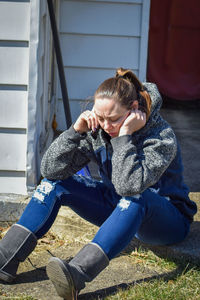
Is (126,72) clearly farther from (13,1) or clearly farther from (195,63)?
(195,63)

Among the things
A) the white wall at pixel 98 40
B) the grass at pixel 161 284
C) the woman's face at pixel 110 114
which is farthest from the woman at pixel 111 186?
the white wall at pixel 98 40

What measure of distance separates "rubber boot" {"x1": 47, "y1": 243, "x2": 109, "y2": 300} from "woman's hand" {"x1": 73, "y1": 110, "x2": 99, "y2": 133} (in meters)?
0.56

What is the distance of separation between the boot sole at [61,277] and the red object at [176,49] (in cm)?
467

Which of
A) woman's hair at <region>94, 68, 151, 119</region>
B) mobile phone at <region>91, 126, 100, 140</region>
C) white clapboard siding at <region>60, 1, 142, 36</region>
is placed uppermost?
white clapboard siding at <region>60, 1, 142, 36</region>

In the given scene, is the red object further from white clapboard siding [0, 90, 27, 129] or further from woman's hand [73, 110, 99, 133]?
woman's hand [73, 110, 99, 133]

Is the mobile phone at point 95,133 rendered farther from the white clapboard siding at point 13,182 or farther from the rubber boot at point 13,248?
the white clapboard siding at point 13,182

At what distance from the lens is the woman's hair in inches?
90.1

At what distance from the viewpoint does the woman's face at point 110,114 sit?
2.29 m

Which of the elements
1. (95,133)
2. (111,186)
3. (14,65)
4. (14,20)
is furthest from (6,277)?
(14,20)

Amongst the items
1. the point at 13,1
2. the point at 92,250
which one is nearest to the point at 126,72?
the point at 92,250

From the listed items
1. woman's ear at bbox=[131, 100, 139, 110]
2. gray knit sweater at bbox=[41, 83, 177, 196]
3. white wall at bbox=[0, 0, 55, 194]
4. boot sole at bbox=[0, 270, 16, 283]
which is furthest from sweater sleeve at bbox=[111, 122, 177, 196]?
white wall at bbox=[0, 0, 55, 194]

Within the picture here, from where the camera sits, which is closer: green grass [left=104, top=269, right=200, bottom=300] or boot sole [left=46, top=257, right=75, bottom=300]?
boot sole [left=46, top=257, right=75, bottom=300]

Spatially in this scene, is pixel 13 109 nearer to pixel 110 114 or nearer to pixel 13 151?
pixel 13 151

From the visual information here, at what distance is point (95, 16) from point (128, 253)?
2587 mm
